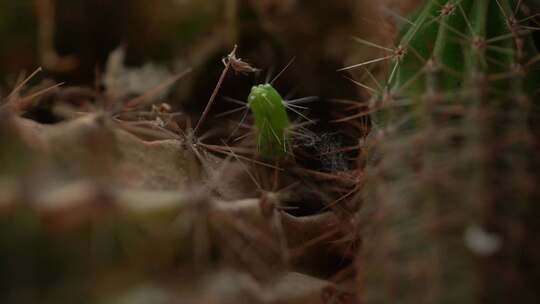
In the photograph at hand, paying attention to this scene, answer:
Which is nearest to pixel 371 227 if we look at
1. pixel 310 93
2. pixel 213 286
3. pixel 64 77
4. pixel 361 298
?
pixel 361 298

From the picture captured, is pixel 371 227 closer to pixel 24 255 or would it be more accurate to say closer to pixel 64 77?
pixel 24 255

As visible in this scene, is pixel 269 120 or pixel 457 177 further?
pixel 269 120

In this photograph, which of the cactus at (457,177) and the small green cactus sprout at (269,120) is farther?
the small green cactus sprout at (269,120)

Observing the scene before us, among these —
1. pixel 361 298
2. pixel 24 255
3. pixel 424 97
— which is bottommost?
pixel 361 298

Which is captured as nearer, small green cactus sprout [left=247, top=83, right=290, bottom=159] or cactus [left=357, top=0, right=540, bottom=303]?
cactus [left=357, top=0, right=540, bottom=303]

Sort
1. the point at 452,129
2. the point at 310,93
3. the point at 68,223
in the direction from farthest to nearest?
1. the point at 310,93
2. the point at 452,129
3. the point at 68,223
